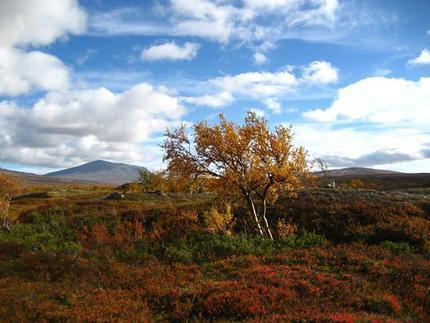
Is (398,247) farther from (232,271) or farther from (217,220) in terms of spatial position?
(217,220)

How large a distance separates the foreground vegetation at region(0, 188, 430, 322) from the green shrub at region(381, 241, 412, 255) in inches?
2.0

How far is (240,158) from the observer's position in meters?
21.6

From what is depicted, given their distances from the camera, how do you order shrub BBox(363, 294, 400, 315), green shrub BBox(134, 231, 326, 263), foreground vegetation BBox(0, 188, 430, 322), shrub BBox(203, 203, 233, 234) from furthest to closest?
shrub BBox(203, 203, 233, 234) → green shrub BBox(134, 231, 326, 263) → foreground vegetation BBox(0, 188, 430, 322) → shrub BBox(363, 294, 400, 315)

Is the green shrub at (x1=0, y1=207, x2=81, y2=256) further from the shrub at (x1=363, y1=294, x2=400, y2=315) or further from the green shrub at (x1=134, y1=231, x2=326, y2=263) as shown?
the shrub at (x1=363, y1=294, x2=400, y2=315)

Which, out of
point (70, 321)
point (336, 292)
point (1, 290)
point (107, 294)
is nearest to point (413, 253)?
point (336, 292)

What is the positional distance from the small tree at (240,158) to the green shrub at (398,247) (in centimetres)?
548

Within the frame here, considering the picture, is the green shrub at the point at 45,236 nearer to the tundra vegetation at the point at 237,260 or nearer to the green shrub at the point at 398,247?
the tundra vegetation at the point at 237,260

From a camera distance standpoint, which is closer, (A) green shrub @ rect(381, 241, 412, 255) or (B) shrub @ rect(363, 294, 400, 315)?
(B) shrub @ rect(363, 294, 400, 315)

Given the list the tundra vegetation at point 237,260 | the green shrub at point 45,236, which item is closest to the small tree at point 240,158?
the tundra vegetation at point 237,260

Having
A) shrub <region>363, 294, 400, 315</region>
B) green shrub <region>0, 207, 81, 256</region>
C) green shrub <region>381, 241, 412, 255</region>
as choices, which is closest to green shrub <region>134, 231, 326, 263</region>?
green shrub <region>381, 241, 412, 255</region>

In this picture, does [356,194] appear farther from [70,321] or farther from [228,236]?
[70,321]

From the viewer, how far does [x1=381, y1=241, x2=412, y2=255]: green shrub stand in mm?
18688

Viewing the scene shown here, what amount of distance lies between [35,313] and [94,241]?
14027 millimetres

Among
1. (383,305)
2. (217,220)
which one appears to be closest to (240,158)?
(217,220)
